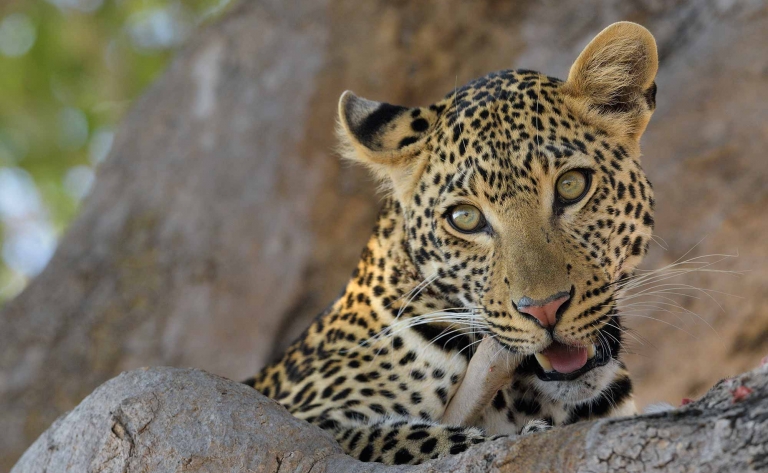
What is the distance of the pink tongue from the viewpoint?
4.86 metres

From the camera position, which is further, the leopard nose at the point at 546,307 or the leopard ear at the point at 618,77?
the leopard ear at the point at 618,77

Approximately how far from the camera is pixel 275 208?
10.4 metres

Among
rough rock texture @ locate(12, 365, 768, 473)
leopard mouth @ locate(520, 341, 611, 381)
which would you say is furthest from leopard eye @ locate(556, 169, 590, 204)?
rough rock texture @ locate(12, 365, 768, 473)

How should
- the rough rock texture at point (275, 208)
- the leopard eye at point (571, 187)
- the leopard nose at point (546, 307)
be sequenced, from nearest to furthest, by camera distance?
the leopard nose at point (546, 307)
the leopard eye at point (571, 187)
the rough rock texture at point (275, 208)

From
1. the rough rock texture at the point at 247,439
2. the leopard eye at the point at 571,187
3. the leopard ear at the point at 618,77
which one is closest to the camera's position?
the rough rock texture at the point at 247,439

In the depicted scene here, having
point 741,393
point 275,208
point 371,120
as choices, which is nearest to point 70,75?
point 275,208

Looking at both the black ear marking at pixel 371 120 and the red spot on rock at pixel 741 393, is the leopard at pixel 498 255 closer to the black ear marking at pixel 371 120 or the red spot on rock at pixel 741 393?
the black ear marking at pixel 371 120

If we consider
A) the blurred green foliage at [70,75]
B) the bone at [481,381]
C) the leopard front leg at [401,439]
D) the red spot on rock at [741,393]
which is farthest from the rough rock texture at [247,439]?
the blurred green foliage at [70,75]

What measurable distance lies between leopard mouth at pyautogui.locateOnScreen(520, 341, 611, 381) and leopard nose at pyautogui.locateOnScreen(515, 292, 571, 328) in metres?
0.24

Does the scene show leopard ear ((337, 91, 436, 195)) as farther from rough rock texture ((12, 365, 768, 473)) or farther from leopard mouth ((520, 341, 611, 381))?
rough rock texture ((12, 365, 768, 473))

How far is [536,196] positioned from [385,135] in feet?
3.73

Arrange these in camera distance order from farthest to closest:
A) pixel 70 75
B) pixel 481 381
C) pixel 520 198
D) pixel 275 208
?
pixel 70 75 < pixel 275 208 < pixel 520 198 < pixel 481 381

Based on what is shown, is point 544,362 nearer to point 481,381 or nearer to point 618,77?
point 481,381

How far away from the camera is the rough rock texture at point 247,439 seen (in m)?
3.17
